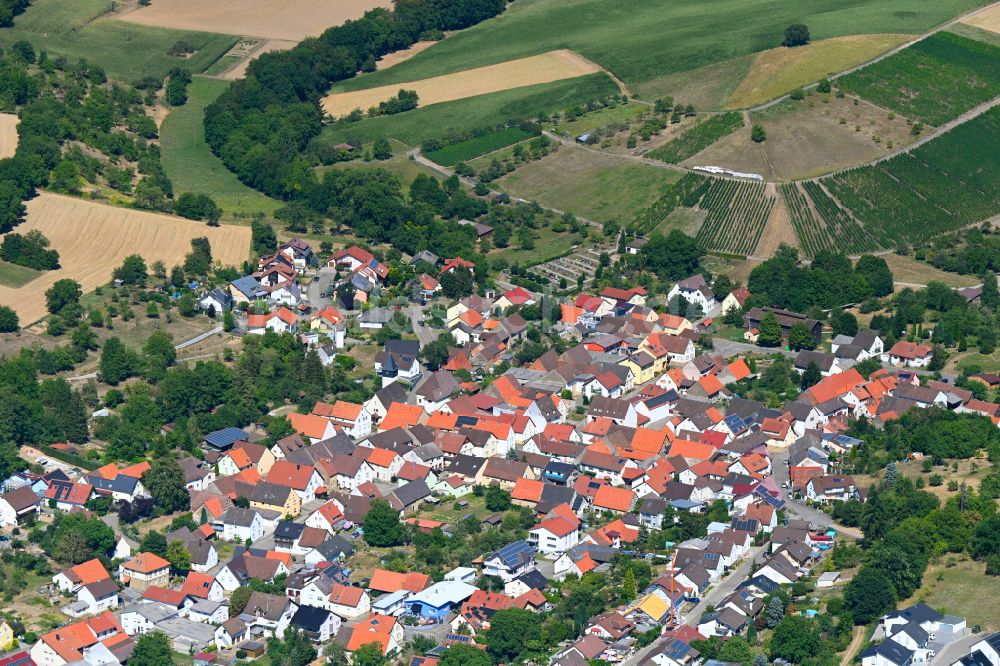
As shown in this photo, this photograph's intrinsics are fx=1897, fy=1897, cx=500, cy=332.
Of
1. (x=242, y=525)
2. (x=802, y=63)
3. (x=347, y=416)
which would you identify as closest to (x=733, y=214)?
(x=802, y=63)

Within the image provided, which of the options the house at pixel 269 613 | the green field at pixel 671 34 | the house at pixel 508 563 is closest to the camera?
the house at pixel 269 613

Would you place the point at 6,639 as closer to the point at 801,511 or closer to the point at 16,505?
the point at 16,505

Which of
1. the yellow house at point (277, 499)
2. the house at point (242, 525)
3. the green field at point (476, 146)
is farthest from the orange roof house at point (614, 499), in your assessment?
the green field at point (476, 146)

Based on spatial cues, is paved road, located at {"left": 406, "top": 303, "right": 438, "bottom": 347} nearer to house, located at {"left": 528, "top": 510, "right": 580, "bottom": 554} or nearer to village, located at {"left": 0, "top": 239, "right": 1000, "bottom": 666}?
village, located at {"left": 0, "top": 239, "right": 1000, "bottom": 666}

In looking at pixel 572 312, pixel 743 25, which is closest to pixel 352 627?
pixel 572 312

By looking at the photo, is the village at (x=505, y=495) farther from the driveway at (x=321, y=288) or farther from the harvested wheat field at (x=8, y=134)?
the harvested wheat field at (x=8, y=134)
